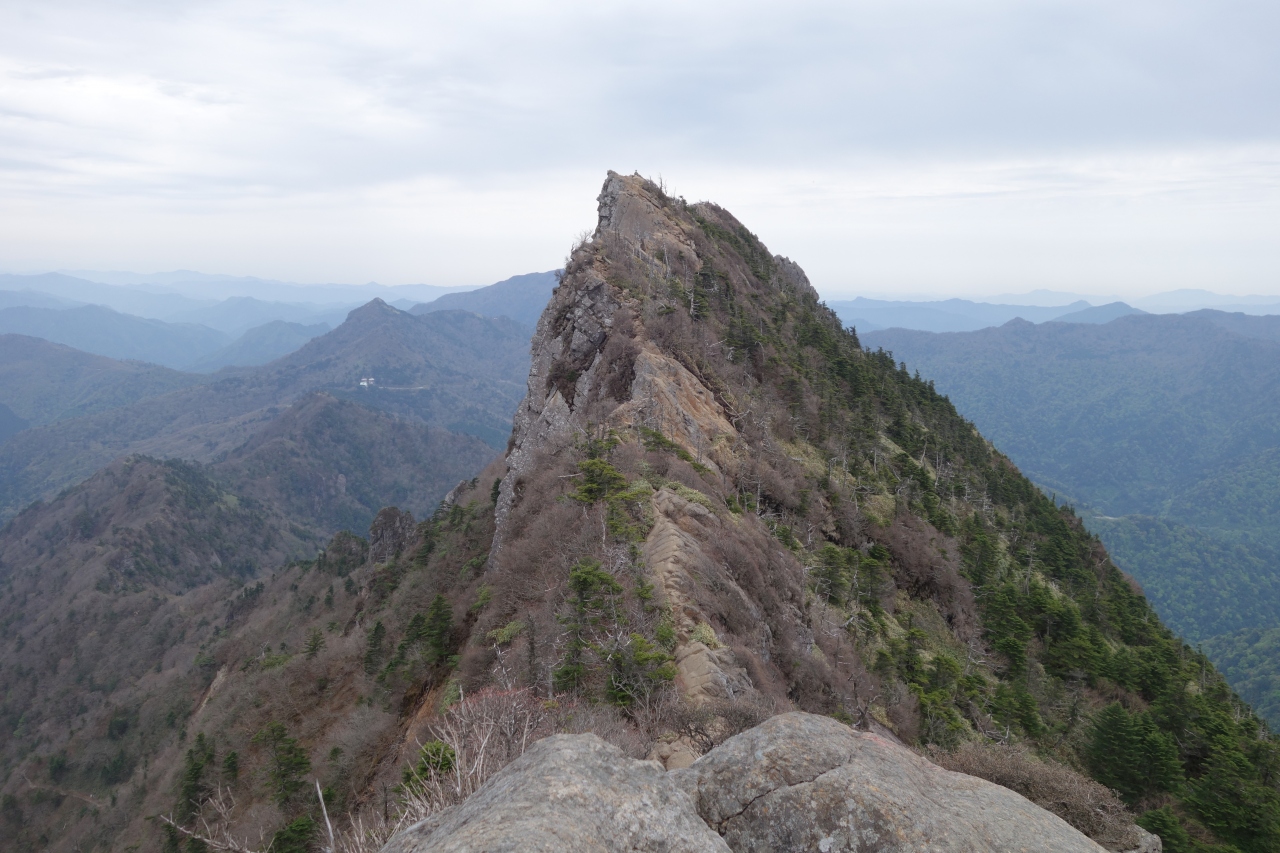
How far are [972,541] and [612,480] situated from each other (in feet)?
118

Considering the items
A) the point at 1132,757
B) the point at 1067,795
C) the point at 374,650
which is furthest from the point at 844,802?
the point at 374,650

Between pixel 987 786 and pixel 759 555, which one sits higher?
pixel 987 786

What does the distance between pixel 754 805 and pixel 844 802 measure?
1071 mm

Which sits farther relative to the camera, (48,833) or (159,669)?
(159,669)

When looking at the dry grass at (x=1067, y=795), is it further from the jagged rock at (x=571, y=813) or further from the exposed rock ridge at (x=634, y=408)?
the jagged rock at (x=571, y=813)

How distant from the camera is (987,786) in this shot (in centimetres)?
927

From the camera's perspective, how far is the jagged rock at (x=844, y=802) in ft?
25.1

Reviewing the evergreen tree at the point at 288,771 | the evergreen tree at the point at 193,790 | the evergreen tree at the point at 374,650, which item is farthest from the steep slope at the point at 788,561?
the evergreen tree at the point at 193,790

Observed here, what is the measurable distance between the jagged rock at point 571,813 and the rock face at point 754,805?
1 cm

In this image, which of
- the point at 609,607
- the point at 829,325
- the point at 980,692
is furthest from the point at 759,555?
the point at 829,325

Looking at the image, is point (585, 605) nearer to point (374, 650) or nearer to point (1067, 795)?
point (1067, 795)

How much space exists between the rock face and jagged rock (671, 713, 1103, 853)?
0.01 m

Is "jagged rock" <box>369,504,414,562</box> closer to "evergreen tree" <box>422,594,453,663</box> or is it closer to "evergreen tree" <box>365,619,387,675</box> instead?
"evergreen tree" <box>365,619,387,675</box>

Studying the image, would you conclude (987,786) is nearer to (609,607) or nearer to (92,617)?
(609,607)
